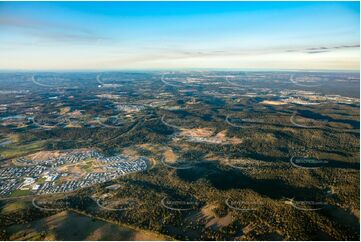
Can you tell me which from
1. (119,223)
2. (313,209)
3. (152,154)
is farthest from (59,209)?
(313,209)

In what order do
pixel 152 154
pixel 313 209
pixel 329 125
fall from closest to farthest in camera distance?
pixel 313 209, pixel 152 154, pixel 329 125

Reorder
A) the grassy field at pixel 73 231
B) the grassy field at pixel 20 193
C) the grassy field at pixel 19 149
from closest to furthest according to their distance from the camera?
1. the grassy field at pixel 73 231
2. the grassy field at pixel 20 193
3. the grassy field at pixel 19 149

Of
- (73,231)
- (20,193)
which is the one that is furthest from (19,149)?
(73,231)

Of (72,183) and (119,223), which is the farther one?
(72,183)

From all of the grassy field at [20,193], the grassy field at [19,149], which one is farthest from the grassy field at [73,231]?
the grassy field at [19,149]

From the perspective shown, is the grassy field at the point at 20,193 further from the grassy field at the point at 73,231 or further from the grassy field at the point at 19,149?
the grassy field at the point at 19,149

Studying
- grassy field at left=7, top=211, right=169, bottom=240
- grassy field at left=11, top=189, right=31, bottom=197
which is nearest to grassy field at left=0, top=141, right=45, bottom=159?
grassy field at left=11, top=189, right=31, bottom=197

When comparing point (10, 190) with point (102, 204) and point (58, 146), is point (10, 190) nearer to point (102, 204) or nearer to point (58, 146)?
point (102, 204)

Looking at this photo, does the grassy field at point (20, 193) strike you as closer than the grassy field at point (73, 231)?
No

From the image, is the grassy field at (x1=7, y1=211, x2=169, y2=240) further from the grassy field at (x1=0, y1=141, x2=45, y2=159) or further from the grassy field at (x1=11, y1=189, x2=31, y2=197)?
the grassy field at (x1=0, y1=141, x2=45, y2=159)

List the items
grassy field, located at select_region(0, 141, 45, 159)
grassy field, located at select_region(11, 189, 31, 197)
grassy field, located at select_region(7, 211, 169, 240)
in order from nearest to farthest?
grassy field, located at select_region(7, 211, 169, 240), grassy field, located at select_region(11, 189, 31, 197), grassy field, located at select_region(0, 141, 45, 159)

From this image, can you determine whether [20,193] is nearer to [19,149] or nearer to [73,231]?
[73,231]
